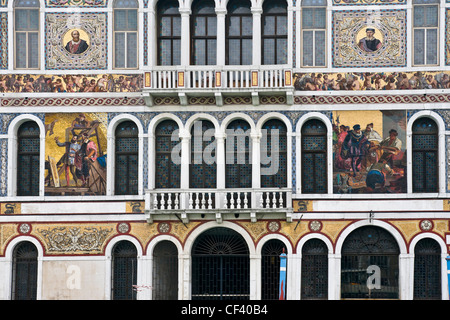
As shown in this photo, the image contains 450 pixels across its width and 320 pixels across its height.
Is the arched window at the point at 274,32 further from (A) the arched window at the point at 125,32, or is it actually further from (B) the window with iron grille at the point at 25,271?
(B) the window with iron grille at the point at 25,271

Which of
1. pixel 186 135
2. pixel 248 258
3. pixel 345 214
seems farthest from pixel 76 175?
pixel 345 214

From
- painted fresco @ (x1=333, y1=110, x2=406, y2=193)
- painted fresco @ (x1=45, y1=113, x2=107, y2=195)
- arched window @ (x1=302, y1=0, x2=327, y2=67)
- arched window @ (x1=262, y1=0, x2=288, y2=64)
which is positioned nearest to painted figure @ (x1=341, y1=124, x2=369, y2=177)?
painted fresco @ (x1=333, y1=110, x2=406, y2=193)

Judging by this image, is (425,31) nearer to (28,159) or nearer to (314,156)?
(314,156)

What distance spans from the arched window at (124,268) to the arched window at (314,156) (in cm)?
715

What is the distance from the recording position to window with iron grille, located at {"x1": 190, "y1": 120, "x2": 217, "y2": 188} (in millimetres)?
43156

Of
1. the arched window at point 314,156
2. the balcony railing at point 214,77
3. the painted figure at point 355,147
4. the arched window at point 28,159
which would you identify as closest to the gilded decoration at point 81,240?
the arched window at point 28,159

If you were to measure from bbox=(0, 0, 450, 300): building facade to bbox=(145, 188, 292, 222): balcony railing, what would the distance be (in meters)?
0.07

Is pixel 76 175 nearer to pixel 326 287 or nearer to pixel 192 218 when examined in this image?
pixel 192 218

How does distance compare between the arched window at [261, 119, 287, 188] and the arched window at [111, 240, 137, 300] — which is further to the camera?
the arched window at [261, 119, 287, 188]

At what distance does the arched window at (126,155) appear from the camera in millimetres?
43219

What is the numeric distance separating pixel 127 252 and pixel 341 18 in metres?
12.3

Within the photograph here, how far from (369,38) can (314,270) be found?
9214 millimetres

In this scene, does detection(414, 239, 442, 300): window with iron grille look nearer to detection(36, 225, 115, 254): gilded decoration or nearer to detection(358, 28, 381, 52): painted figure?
detection(358, 28, 381, 52): painted figure

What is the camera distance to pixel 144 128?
43000mm
